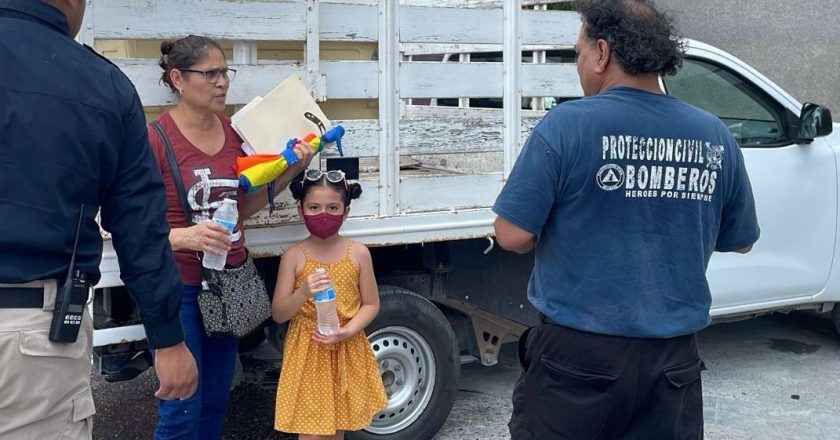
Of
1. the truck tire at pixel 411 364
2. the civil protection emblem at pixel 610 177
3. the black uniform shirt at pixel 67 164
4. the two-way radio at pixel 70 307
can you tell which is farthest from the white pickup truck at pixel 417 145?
the civil protection emblem at pixel 610 177

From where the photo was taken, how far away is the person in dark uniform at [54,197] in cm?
192

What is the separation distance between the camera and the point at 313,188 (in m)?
3.35

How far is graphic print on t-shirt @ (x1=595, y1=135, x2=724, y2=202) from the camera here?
2326 mm

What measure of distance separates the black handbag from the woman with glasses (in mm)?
20

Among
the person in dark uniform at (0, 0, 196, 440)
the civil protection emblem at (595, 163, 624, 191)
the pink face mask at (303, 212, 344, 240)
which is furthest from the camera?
the pink face mask at (303, 212, 344, 240)

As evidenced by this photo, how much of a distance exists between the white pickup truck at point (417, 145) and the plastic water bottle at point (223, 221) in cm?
40

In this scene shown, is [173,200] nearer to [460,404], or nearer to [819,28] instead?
[460,404]

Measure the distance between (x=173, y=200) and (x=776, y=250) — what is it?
3658mm

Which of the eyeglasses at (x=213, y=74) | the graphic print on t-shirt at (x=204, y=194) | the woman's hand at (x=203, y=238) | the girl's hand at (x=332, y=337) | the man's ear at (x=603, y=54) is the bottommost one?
the girl's hand at (x=332, y=337)

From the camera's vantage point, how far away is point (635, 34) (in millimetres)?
2348

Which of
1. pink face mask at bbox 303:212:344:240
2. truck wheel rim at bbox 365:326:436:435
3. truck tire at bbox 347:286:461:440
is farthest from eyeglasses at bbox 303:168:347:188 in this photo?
truck wheel rim at bbox 365:326:436:435

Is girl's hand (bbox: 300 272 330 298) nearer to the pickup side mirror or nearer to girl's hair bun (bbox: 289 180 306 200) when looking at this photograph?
girl's hair bun (bbox: 289 180 306 200)

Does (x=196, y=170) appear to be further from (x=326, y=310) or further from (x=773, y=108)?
(x=773, y=108)

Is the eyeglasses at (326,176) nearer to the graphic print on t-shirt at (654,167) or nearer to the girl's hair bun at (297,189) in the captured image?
the girl's hair bun at (297,189)
